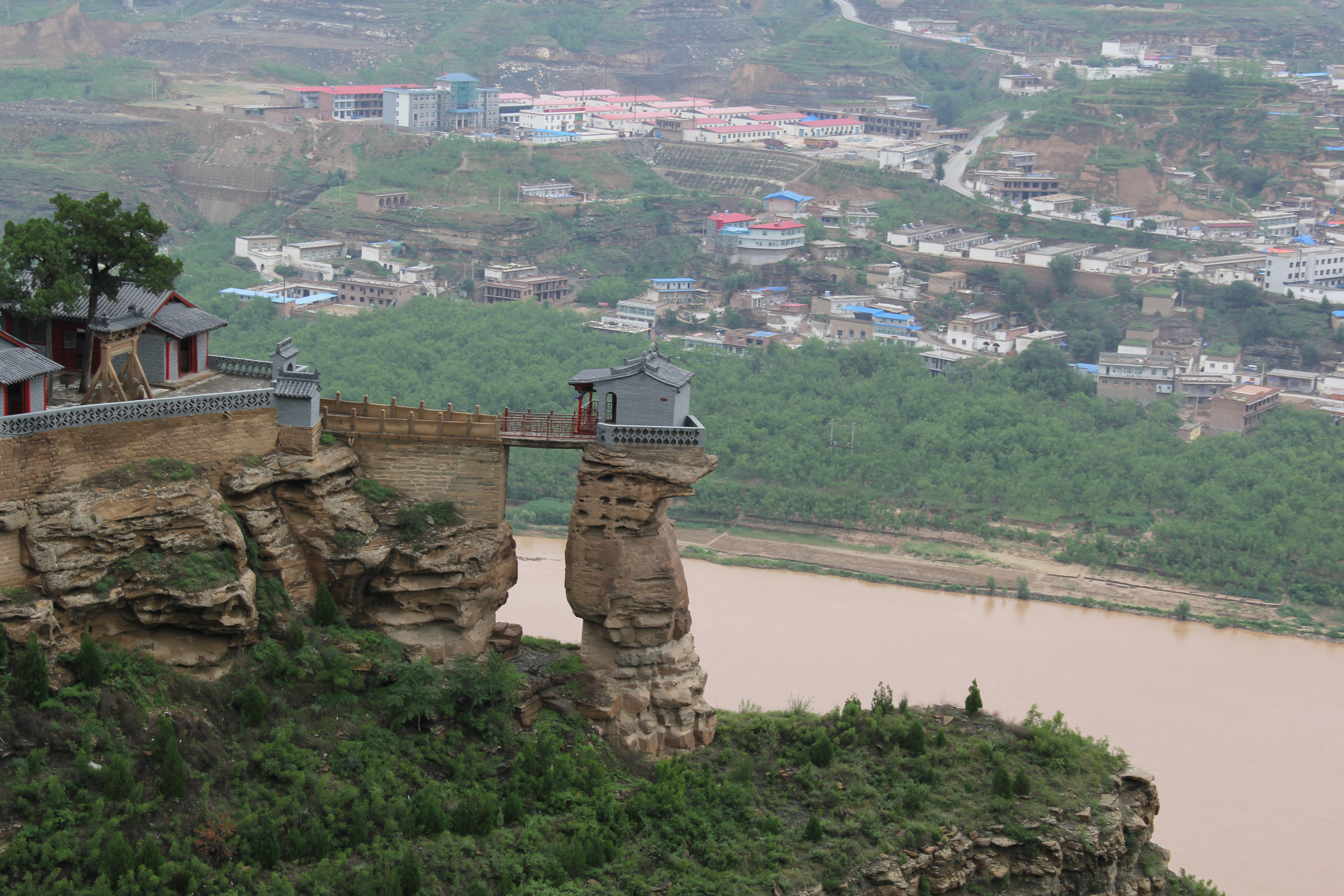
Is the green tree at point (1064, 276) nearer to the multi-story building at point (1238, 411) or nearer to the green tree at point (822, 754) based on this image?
the multi-story building at point (1238, 411)

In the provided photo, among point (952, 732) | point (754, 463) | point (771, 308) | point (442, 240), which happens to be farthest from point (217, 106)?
point (952, 732)

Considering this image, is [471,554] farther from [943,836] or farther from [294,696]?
[943,836]

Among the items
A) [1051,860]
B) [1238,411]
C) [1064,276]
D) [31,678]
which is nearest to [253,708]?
[31,678]

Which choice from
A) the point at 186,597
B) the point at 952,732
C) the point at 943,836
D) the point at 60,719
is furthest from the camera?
the point at 952,732

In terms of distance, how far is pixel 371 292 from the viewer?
68938 millimetres

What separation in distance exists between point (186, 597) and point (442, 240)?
57.8m

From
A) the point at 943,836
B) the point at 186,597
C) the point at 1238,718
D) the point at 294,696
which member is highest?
the point at 186,597

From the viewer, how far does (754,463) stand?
53.3 metres

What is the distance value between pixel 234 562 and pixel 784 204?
6534 centimetres

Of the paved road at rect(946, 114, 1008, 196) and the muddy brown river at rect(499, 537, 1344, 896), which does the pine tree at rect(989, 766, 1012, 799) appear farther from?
the paved road at rect(946, 114, 1008, 196)

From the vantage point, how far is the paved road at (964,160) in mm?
88250

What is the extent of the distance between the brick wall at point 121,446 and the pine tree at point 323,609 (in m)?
2.09

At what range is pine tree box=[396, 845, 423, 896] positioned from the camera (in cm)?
1980

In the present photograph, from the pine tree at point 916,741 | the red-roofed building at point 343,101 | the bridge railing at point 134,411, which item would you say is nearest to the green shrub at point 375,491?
the bridge railing at point 134,411
